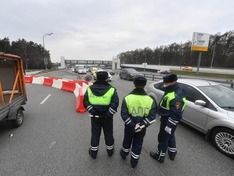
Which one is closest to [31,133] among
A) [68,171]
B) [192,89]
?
[68,171]

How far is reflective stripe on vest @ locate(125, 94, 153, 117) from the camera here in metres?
2.90

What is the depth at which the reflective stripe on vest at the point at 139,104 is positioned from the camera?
9.51 feet

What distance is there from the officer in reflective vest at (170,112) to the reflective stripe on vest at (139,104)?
0.50 meters

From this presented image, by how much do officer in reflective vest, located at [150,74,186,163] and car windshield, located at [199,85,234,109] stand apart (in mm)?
1690

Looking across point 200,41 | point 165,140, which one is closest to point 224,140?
point 165,140

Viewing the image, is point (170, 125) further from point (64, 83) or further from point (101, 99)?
point (64, 83)

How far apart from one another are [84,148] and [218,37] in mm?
85196

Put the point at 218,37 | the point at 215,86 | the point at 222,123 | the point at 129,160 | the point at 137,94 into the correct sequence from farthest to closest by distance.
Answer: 1. the point at 218,37
2. the point at 215,86
3. the point at 222,123
4. the point at 129,160
5. the point at 137,94

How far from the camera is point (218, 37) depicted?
72.8 meters

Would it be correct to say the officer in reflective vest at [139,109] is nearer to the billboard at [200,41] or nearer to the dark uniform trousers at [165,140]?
the dark uniform trousers at [165,140]

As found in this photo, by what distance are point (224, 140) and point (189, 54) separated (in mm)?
85066

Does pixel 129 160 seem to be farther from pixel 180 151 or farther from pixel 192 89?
pixel 192 89

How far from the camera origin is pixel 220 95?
4641 mm

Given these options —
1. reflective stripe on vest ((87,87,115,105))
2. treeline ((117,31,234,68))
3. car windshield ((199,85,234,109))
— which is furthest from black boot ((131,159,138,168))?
treeline ((117,31,234,68))
